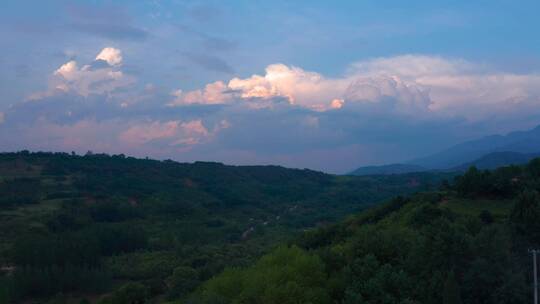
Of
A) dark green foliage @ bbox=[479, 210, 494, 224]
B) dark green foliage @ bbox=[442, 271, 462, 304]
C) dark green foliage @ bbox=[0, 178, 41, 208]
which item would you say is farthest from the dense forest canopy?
dark green foliage @ bbox=[479, 210, 494, 224]

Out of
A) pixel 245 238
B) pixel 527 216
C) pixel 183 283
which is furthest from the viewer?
pixel 245 238

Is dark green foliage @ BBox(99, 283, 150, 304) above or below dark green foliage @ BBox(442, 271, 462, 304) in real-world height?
below

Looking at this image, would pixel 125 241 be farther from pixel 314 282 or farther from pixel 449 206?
pixel 314 282

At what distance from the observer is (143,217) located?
4050 inches

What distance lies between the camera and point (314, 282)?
2706 centimetres

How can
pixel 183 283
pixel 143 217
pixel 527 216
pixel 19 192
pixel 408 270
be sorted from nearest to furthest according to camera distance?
pixel 408 270, pixel 527 216, pixel 183 283, pixel 19 192, pixel 143 217

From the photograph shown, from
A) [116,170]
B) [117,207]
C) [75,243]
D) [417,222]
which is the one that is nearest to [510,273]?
[417,222]

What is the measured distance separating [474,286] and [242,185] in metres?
129

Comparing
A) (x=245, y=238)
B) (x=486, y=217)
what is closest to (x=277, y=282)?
(x=486, y=217)

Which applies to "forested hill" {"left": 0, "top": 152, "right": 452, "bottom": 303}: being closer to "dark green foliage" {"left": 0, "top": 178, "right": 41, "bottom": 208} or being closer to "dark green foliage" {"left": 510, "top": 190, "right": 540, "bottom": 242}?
"dark green foliage" {"left": 0, "top": 178, "right": 41, "bottom": 208}

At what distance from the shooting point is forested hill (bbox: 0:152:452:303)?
2199 inches

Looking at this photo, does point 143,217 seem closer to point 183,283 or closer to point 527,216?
point 183,283

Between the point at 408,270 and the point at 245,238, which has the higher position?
the point at 408,270

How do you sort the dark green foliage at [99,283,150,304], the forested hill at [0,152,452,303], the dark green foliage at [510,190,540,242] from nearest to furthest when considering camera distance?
the dark green foliage at [510,190,540,242] → the dark green foliage at [99,283,150,304] → the forested hill at [0,152,452,303]
